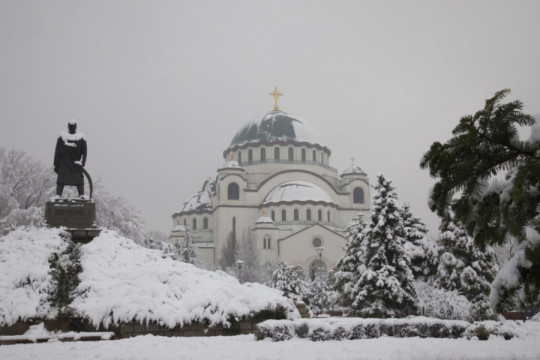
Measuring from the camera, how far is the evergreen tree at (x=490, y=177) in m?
5.40

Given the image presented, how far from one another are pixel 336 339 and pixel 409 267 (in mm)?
12037

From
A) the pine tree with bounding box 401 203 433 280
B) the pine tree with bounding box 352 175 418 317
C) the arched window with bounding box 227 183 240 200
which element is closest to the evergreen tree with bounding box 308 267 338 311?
the pine tree with bounding box 401 203 433 280

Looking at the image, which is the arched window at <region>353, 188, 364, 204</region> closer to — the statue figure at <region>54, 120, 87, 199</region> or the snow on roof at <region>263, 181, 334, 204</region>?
the snow on roof at <region>263, 181, 334, 204</region>

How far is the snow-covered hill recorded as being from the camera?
12.3 meters

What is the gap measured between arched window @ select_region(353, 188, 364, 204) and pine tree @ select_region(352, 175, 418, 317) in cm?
4432

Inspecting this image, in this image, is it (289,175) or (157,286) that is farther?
(289,175)

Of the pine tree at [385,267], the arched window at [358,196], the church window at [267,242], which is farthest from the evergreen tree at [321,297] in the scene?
the arched window at [358,196]

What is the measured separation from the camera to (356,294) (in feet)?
69.6

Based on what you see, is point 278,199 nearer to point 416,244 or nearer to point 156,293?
point 416,244

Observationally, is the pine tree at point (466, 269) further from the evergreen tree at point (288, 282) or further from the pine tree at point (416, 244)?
the evergreen tree at point (288, 282)

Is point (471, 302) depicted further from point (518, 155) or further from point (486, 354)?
point (518, 155)

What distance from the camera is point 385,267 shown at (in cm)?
2044

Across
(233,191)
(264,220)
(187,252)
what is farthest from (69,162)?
(233,191)

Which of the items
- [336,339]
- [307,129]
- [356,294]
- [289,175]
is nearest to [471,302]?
[356,294]
